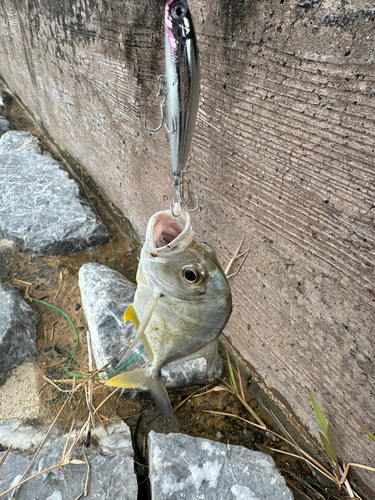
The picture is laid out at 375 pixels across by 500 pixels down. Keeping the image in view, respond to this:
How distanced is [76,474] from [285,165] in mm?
2055

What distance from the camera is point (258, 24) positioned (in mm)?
1520

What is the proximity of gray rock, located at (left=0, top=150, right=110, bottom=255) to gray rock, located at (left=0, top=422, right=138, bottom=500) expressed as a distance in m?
2.06

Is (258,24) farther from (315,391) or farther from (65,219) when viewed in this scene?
(65,219)

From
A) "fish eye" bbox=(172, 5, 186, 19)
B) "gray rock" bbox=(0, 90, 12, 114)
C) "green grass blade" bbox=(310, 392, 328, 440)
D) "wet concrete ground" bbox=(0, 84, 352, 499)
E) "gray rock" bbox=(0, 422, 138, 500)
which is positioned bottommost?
"wet concrete ground" bbox=(0, 84, 352, 499)

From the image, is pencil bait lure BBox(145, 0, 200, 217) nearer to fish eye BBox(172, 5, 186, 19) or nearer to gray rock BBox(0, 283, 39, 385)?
fish eye BBox(172, 5, 186, 19)

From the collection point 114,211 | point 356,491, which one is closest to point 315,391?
point 356,491

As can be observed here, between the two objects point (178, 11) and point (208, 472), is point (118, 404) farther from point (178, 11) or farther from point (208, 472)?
point (178, 11)

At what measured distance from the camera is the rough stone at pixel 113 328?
2553 millimetres

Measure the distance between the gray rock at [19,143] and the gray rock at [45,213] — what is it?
0.74 meters

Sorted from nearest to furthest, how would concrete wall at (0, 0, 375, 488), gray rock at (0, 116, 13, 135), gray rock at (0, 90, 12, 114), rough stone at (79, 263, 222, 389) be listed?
concrete wall at (0, 0, 375, 488), rough stone at (79, 263, 222, 389), gray rock at (0, 116, 13, 135), gray rock at (0, 90, 12, 114)

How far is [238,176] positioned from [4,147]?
435cm

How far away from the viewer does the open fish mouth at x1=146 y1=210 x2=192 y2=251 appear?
118 centimetres

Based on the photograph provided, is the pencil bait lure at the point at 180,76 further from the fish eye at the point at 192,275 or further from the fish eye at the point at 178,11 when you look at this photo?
the fish eye at the point at 192,275

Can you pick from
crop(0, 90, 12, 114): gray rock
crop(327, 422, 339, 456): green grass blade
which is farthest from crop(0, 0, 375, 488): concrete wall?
crop(0, 90, 12, 114): gray rock
